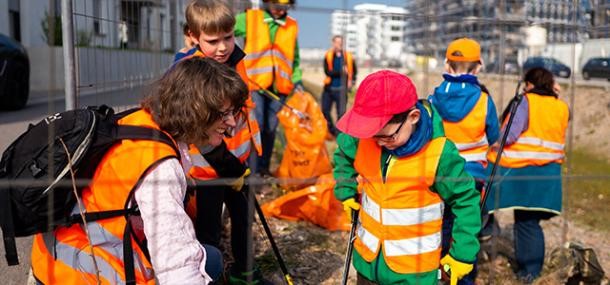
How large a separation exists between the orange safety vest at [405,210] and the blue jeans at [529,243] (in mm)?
1365

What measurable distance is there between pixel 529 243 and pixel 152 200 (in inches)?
98.1

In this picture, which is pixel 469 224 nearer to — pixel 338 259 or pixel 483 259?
pixel 338 259

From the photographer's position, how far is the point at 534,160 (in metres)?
3.39

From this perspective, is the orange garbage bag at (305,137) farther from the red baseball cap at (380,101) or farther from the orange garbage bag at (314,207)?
the red baseball cap at (380,101)

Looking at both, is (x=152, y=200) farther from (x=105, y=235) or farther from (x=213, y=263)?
(x=213, y=263)

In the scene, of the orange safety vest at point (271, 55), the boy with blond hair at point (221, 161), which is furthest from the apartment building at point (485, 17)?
the boy with blond hair at point (221, 161)

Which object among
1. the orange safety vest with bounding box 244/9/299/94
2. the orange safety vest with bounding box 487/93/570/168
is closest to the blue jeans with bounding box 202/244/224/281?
the orange safety vest with bounding box 487/93/570/168

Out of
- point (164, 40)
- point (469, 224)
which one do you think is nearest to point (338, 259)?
point (469, 224)

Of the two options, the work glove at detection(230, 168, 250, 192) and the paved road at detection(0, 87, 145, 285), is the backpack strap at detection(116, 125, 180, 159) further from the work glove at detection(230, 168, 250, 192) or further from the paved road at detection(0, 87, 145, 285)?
the work glove at detection(230, 168, 250, 192)

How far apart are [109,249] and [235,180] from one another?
0.90 meters

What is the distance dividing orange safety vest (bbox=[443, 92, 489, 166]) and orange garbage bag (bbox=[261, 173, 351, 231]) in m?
1.05

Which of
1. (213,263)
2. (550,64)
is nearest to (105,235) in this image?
(213,263)

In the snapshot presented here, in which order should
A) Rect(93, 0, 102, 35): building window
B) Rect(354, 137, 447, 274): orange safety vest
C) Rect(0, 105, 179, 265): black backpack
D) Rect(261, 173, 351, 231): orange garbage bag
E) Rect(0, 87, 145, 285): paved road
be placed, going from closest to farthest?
1. Rect(0, 105, 179, 265): black backpack
2. Rect(354, 137, 447, 274): orange safety vest
3. Rect(0, 87, 145, 285): paved road
4. Rect(93, 0, 102, 35): building window
5. Rect(261, 173, 351, 231): orange garbage bag

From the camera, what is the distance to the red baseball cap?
2.05m
